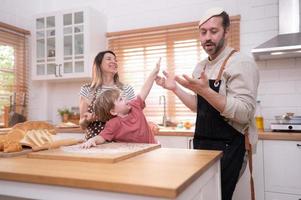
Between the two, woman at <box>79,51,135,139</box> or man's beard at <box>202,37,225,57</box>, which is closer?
man's beard at <box>202,37,225,57</box>

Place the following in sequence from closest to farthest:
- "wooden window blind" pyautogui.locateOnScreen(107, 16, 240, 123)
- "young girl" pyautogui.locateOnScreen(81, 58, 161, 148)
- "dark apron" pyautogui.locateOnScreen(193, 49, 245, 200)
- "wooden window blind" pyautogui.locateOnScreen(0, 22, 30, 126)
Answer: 1. "dark apron" pyautogui.locateOnScreen(193, 49, 245, 200)
2. "young girl" pyautogui.locateOnScreen(81, 58, 161, 148)
3. "wooden window blind" pyautogui.locateOnScreen(107, 16, 240, 123)
4. "wooden window blind" pyautogui.locateOnScreen(0, 22, 30, 126)

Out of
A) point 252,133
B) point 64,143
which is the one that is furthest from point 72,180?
point 252,133

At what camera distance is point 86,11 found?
10.4ft

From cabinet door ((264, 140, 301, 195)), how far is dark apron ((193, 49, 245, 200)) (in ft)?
3.03

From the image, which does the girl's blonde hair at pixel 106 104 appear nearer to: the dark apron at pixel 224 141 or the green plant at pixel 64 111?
the dark apron at pixel 224 141

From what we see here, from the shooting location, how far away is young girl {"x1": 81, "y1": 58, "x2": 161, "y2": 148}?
1473 mm

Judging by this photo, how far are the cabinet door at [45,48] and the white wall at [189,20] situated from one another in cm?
32

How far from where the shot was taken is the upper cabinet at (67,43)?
10.5 feet

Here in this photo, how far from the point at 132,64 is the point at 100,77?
1.24m

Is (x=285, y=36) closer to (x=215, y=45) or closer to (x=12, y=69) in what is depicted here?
(x=215, y=45)

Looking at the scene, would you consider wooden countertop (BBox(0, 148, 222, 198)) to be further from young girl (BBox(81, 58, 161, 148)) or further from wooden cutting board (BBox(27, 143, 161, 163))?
young girl (BBox(81, 58, 161, 148))

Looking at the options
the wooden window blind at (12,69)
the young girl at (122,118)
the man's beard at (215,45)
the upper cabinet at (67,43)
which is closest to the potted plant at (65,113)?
the upper cabinet at (67,43)

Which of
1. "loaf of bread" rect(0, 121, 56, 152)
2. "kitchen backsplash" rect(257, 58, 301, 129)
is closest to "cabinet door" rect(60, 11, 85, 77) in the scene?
"loaf of bread" rect(0, 121, 56, 152)

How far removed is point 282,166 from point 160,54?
1735 mm
